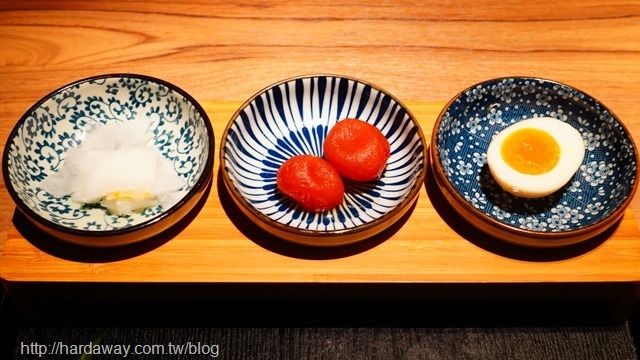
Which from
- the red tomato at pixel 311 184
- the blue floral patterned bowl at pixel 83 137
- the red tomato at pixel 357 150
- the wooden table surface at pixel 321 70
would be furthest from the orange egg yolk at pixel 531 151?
the blue floral patterned bowl at pixel 83 137

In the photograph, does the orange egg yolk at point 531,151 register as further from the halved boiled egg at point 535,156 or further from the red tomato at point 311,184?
the red tomato at point 311,184

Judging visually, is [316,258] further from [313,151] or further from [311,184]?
[313,151]

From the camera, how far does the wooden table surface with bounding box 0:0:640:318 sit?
4.36ft

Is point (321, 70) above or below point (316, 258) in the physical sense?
above

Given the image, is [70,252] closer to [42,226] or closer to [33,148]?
[42,226]

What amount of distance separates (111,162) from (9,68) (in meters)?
0.60

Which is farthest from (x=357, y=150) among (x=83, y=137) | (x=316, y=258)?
(x=83, y=137)

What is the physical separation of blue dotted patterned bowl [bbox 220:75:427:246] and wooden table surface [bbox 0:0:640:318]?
0.07 meters

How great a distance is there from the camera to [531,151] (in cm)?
150

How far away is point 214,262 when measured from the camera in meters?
1.34

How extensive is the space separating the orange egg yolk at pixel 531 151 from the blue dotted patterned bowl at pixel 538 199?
0.28 ft

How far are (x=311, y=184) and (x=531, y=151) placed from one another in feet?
1.89

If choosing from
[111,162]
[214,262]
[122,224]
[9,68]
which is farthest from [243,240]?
[9,68]

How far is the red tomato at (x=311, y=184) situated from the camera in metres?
1.37
